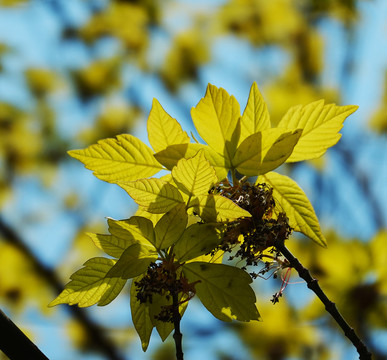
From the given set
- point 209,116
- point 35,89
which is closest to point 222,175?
point 209,116

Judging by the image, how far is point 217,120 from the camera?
0.49 m

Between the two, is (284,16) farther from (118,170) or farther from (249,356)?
(118,170)

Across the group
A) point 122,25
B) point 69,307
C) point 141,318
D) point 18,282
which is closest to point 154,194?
point 141,318

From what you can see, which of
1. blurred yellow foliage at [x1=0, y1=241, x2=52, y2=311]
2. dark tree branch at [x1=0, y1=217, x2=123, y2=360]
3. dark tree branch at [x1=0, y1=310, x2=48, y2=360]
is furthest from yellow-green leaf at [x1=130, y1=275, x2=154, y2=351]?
blurred yellow foliage at [x1=0, y1=241, x2=52, y2=311]

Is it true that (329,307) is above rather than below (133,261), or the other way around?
below

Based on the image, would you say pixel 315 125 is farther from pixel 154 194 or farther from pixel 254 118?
pixel 154 194

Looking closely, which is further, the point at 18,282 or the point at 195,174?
the point at 18,282

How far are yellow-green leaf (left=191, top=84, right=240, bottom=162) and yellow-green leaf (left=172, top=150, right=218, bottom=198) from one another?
0.18 ft

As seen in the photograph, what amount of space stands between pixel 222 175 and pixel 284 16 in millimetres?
3166

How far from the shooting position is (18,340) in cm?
40

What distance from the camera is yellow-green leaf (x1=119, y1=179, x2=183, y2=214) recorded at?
0.43 metres

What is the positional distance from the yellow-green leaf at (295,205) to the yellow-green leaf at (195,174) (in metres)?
0.08

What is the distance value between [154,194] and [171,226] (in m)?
0.04

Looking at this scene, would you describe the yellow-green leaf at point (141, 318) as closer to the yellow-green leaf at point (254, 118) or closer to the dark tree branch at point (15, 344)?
the dark tree branch at point (15, 344)
